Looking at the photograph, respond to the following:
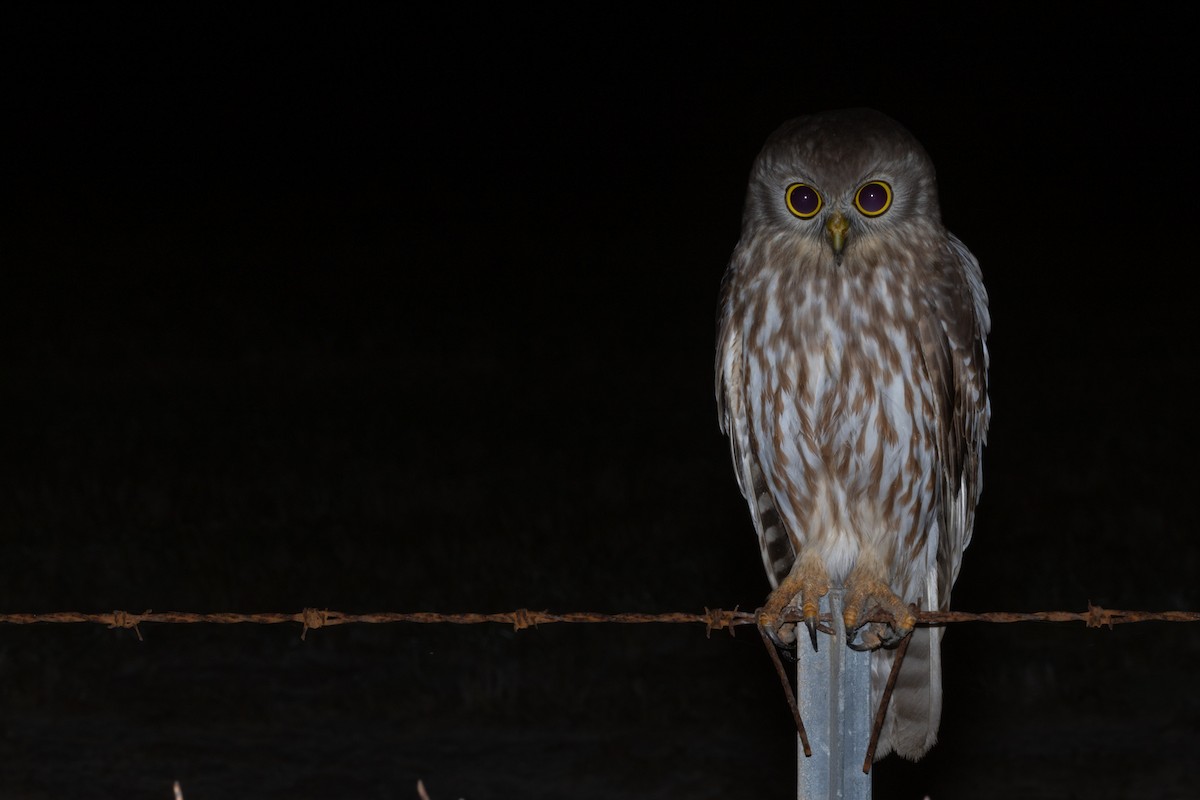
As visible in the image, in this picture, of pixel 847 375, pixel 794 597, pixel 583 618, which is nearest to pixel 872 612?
pixel 794 597

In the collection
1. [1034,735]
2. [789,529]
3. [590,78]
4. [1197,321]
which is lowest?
[789,529]

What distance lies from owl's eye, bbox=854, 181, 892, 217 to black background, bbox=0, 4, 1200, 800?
295 centimetres

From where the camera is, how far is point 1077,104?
14094 mm

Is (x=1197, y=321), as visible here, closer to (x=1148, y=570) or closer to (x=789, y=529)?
(x=1148, y=570)

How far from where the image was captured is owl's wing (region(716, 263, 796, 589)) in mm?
2902

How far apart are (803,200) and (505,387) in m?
7.53

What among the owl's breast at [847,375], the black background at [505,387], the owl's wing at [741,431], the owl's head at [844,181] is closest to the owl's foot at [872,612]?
the owl's breast at [847,375]

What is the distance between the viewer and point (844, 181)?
2.69 metres

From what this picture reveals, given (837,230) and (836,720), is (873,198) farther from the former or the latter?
(836,720)

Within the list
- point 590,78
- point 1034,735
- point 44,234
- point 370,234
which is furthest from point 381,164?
point 1034,735

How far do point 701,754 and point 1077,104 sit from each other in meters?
10.5

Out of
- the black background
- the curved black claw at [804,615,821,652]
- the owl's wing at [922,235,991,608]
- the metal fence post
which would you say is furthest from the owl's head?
the black background

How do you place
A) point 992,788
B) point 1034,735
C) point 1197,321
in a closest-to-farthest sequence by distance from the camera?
point 992,788
point 1034,735
point 1197,321

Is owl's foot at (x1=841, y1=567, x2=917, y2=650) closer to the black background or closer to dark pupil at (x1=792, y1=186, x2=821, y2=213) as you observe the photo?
dark pupil at (x1=792, y1=186, x2=821, y2=213)
